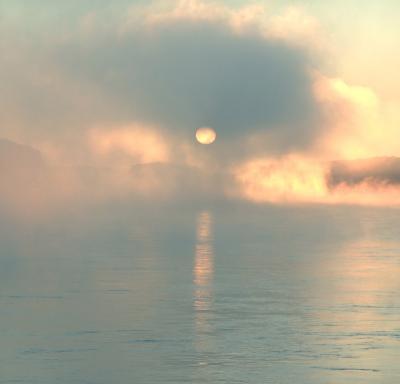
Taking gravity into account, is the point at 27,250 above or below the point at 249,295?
above

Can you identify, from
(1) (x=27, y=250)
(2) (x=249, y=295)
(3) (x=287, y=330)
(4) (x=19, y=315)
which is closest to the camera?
(3) (x=287, y=330)

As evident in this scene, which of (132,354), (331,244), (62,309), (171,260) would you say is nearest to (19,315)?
(62,309)

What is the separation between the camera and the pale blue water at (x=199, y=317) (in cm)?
3416

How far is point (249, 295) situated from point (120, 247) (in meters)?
37.7

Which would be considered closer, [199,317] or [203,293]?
[199,317]

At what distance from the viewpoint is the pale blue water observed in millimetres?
34156

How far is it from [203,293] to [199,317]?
8.72 metres

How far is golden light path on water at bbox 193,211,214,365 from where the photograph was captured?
38.8 m

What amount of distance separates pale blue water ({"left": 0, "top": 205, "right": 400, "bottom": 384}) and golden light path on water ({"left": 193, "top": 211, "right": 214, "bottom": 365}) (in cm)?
6

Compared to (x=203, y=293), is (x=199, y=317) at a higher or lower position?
lower

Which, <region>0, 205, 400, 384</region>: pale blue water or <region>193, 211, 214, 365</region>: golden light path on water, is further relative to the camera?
<region>193, 211, 214, 365</region>: golden light path on water

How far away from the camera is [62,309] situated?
1837 inches

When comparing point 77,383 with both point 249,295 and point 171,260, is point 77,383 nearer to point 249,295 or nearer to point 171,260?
point 249,295

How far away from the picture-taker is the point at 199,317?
44.5 metres
